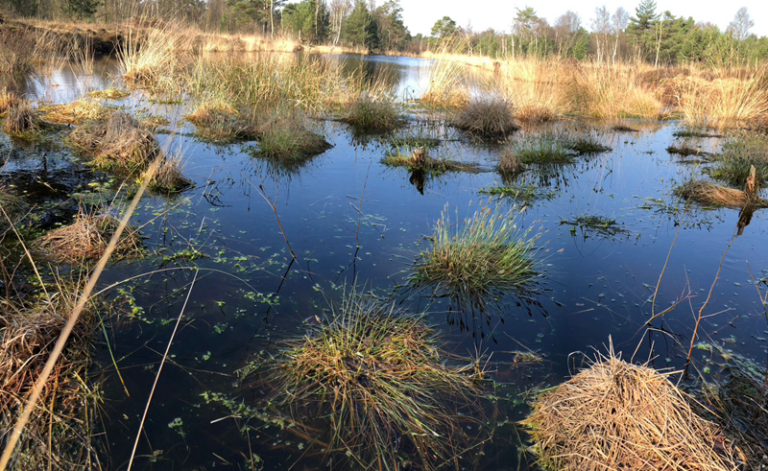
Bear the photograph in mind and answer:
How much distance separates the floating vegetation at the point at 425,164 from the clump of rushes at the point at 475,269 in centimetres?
293

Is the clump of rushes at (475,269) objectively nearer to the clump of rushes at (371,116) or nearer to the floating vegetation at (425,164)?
the floating vegetation at (425,164)

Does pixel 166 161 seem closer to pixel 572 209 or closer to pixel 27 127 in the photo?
pixel 27 127

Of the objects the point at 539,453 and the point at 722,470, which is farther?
the point at 539,453

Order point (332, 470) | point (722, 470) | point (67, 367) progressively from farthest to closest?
point (67, 367)
point (332, 470)
point (722, 470)

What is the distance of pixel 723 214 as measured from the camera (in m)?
5.45

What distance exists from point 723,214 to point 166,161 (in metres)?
6.25

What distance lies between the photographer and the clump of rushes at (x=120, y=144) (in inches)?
229

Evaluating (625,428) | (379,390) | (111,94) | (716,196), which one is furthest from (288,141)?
(625,428)

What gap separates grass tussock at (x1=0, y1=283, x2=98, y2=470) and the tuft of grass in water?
322 inches

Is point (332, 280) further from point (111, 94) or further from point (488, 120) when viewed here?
point (111, 94)

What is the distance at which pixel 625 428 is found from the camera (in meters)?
1.92

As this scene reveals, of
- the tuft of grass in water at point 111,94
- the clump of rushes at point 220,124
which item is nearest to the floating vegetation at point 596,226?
the clump of rushes at point 220,124

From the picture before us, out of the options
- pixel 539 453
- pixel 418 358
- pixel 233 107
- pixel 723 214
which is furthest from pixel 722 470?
pixel 233 107

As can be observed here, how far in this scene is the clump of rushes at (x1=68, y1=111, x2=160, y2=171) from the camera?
19.1ft
